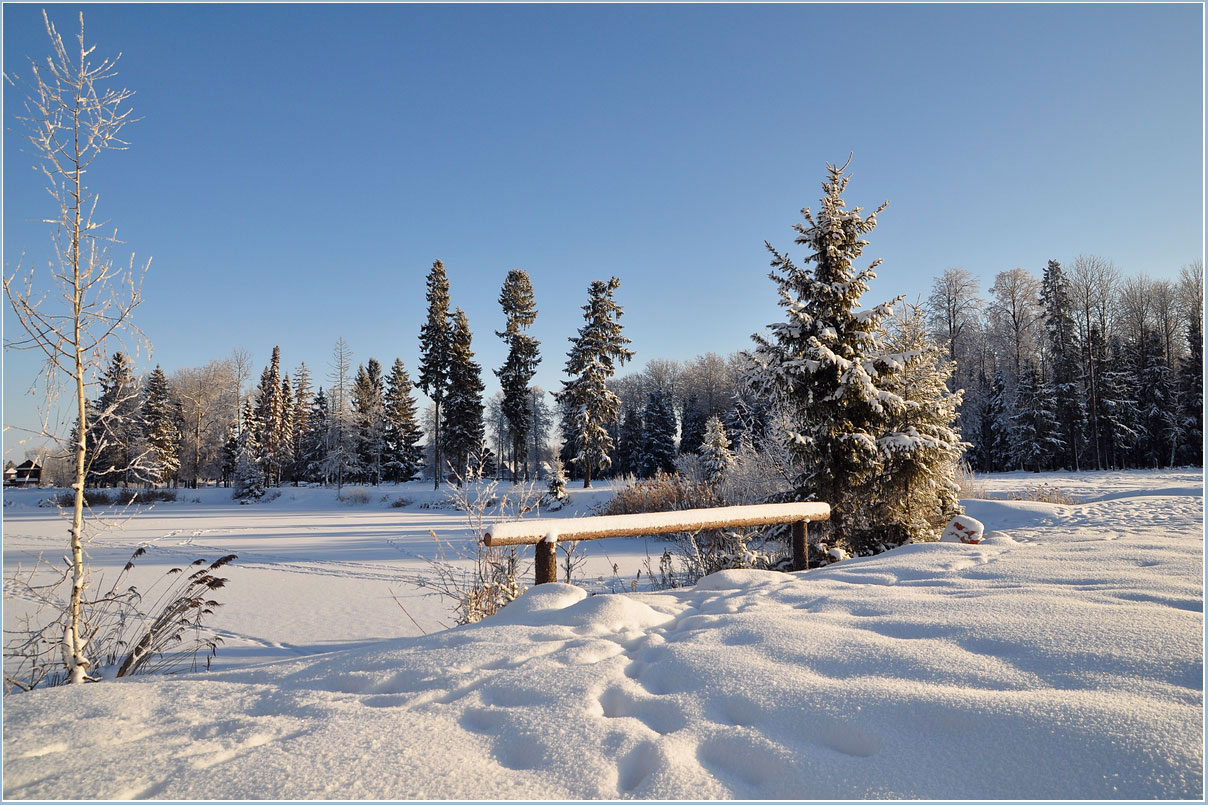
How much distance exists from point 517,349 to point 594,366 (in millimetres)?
6769

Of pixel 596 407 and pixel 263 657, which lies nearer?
pixel 263 657

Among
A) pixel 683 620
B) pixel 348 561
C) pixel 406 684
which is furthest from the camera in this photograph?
pixel 348 561

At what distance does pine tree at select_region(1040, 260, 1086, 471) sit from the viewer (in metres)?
30.6

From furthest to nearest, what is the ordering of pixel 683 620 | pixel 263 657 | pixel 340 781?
pixel 263 657 → pixel 683 620 → pixel 340 781

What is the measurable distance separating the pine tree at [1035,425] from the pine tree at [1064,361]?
2.21 ft

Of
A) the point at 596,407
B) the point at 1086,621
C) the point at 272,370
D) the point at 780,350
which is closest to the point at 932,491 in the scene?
the point at 780,350

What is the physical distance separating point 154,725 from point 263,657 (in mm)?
3263

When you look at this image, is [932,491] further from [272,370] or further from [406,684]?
[272,370]

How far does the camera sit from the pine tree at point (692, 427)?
139 ft

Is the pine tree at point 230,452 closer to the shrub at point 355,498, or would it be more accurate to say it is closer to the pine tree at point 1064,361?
the shrub at point 355,498

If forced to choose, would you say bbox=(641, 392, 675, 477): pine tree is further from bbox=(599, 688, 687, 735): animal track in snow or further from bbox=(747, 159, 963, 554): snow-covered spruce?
bbox=(599, 688, 687, 735): animal track in snow

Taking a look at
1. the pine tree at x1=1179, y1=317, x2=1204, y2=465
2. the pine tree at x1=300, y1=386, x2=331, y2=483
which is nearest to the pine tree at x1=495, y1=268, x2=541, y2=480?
the pine tree at x1=300, y1=386, x2=331, y2=483

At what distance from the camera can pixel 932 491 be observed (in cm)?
772

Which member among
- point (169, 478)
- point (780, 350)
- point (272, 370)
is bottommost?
point (169, 478)
